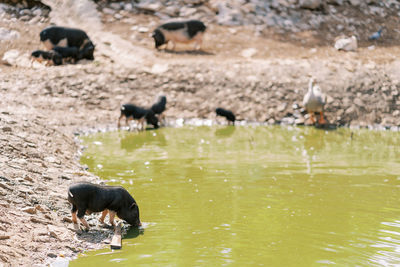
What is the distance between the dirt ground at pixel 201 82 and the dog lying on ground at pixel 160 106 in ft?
2.57

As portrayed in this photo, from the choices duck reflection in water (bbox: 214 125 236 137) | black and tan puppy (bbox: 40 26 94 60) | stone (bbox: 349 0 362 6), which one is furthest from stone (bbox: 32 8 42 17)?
stone (bbox: 349 0 362 6)

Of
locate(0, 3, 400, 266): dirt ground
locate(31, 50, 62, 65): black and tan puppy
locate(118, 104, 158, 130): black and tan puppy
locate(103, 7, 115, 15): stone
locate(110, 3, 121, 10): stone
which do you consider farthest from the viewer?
locate(110, 3, 121, 10): stone

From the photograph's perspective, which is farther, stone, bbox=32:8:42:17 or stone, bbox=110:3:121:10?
stone, bbox=110:3:121:10

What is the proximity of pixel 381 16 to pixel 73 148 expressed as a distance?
22.9m

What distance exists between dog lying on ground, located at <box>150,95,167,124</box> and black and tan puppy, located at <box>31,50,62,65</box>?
6.67m

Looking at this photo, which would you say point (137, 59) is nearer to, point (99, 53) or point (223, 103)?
point (99, 53)

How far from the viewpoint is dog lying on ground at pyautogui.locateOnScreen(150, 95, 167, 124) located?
20.5 metres

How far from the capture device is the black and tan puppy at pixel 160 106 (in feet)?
67.3

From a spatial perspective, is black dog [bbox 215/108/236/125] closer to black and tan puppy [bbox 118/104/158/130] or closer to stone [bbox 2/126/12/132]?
black and tan puppy [bbox 118/104/158/130]

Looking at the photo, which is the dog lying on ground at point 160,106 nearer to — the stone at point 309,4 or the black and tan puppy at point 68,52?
the black and tan puppy at point 68,52

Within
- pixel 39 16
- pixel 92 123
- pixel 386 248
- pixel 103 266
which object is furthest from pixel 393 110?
pixel 39 16

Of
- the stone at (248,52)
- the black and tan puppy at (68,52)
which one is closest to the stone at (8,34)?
the black and tan puppy at (68,52)

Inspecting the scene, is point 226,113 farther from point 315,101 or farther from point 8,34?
point 8,34

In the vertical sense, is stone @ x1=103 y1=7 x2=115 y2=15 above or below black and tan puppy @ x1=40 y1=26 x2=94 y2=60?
above
